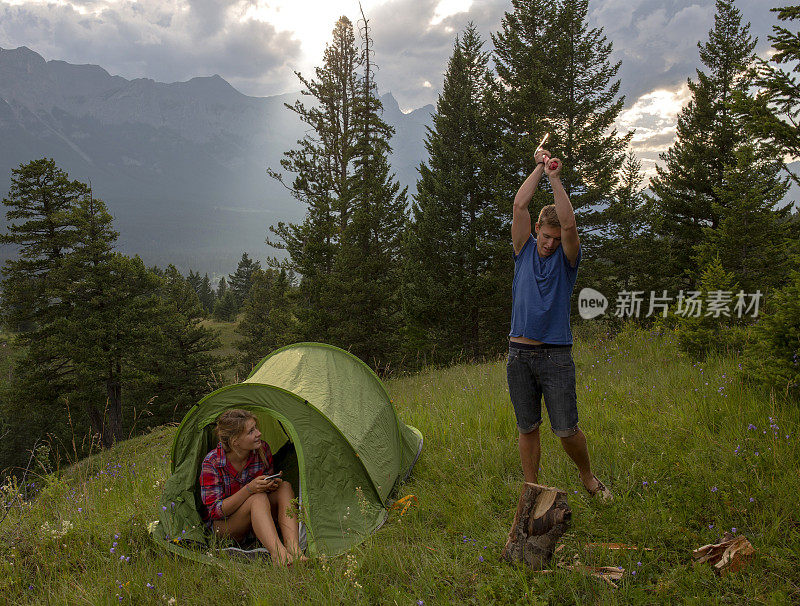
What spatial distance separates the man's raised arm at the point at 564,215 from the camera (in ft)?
10.5

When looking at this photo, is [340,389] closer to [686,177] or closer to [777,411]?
[777,411]

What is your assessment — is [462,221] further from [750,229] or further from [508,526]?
[508,526]

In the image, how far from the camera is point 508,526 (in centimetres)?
345

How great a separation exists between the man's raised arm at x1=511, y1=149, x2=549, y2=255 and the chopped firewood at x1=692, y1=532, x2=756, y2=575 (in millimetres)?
2400

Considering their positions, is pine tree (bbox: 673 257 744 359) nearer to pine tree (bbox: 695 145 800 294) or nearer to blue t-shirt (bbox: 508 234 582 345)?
blue t-shirt (bbox: 508 234 582 345)

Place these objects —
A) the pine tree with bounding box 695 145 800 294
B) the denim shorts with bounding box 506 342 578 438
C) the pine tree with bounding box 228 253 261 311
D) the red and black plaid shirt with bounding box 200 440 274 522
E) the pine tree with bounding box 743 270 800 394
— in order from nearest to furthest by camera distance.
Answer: the denim shorts with bounding box 506 342 578 438
the red and black plaid shirt with bounding box 200 440 274 522
the pine tree with bounding box 743 270 800 394
the pine tree with bounding box 695 145 800 294
the pine tree with bounding box 228 253 261 311

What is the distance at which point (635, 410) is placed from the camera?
5035 millimetres

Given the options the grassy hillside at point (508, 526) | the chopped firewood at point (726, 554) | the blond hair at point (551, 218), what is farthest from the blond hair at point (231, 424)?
the chopped firewood at point (726, 554)

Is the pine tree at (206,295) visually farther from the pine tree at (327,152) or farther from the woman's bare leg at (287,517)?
the woman's bare leg at (287,517)

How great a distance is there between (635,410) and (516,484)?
79.2 inches

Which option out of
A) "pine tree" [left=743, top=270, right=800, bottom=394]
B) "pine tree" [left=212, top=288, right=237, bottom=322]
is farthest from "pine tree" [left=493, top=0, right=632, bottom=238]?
"pine tree" [left=212, top=288, right=237, bottom=322]

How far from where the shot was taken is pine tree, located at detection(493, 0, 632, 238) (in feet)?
55.2

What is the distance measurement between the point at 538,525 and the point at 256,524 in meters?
2.35

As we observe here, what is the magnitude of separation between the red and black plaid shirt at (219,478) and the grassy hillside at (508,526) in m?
0.48
